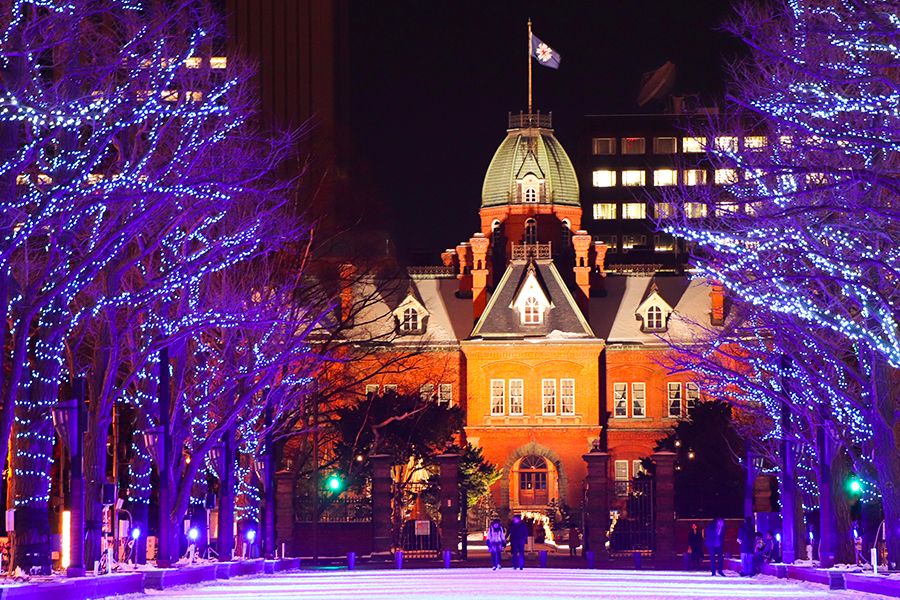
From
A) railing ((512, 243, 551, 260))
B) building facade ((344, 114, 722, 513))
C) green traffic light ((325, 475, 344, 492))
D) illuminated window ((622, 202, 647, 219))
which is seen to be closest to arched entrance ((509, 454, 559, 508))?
building facade ((344, 114, 722, 513))

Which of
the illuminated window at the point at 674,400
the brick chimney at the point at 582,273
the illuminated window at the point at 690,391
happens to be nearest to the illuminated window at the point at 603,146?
the brick chimney at the point at 582,273

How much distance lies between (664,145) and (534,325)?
49786mm

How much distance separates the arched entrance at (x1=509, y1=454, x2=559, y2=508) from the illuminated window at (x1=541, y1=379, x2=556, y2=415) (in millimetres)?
2408

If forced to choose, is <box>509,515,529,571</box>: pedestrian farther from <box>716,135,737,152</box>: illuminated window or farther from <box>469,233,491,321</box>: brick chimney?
<box>469,233,491,321</box>: brick chimney

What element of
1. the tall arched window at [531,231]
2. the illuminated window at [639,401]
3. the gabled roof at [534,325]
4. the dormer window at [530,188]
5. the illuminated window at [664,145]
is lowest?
the illuminated window at [639,401]

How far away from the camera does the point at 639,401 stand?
89.6 meters

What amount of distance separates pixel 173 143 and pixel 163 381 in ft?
14.8

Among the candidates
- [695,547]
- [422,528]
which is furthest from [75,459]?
[422,528]

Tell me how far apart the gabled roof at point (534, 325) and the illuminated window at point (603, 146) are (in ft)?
162

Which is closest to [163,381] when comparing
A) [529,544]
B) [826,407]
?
[826,407]

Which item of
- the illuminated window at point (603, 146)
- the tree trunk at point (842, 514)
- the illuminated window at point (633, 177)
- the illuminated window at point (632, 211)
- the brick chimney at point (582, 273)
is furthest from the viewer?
the illuminated window at point (632, 211)

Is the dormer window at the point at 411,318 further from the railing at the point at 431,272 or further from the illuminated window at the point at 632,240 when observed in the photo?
the illuminated window at the point at 632,240

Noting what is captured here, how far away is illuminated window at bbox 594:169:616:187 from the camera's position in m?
138

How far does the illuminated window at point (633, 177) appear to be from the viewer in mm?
137625
